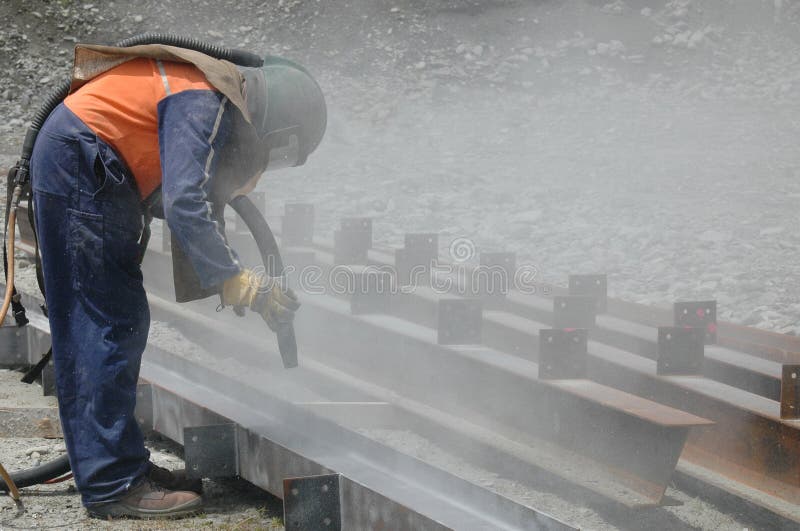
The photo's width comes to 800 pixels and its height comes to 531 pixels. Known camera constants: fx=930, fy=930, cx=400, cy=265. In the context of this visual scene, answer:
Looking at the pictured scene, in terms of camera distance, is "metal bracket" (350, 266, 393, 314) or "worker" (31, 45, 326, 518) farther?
"metal bracket" (350, 266, 393, 314)

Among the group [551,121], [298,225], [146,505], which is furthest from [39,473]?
[551,121]

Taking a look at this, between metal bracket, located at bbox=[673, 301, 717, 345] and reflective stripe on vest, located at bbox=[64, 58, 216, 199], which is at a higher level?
reflective stripe on vest, located at bbox=[64, 58, 216, 199]

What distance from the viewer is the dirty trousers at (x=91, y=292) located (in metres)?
2.83

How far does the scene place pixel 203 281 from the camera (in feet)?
9.00

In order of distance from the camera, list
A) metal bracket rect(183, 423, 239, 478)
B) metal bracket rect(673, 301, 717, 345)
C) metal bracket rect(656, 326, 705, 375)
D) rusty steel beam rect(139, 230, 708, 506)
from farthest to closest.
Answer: metal bracket rect(673, 301, 717, 345), metal bracket rect(656, 326, 705, 375), rusty steel beam rect(139, 230, 708, 506), metal bracket rect(183, 423, 239, 478)

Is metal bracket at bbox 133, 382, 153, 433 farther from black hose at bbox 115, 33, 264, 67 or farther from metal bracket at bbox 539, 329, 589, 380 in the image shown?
metal bracket at bbox 539, 329, 589, 380

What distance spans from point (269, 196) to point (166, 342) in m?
3.49

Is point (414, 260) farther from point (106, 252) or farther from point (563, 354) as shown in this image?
point (106, 252)

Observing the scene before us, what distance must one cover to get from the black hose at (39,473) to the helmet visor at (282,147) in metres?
1.27

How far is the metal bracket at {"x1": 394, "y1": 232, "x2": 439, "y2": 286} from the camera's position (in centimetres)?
551

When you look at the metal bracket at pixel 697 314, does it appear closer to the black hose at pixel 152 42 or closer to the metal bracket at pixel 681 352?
the metal bracket at pixel 681 352

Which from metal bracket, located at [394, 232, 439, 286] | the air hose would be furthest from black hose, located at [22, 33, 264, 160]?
metal bracket, located at [394, 232, 439, 286]

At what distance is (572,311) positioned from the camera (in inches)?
176

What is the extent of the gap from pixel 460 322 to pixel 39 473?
193cm
